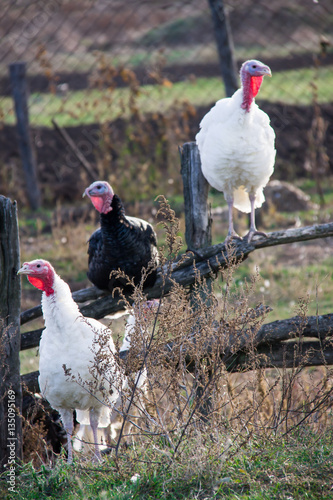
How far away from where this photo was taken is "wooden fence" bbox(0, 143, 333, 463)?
3.79 meters

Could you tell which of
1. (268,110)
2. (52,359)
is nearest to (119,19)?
(268,110)

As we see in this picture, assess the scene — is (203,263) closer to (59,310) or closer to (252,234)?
(252,234)

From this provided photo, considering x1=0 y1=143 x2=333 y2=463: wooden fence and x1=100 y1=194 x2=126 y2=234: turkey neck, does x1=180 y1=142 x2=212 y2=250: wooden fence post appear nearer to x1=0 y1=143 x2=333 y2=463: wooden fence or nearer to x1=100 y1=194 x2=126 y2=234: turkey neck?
x1=0 y1=143 x2=333 y2=463: wooden fence

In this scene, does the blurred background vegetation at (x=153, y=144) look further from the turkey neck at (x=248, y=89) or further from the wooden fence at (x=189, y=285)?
the turkey neck at (x=248, y=89)

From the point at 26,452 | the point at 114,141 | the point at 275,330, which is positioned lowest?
the point at 26,452

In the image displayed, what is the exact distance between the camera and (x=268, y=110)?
12781mm

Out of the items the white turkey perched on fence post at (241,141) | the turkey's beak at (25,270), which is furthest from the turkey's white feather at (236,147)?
the turkey's beak at (25,270)

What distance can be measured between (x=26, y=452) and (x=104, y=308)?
115cm

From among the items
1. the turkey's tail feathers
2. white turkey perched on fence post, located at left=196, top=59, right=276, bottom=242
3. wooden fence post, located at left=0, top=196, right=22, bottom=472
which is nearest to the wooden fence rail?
white turkey perched on fence post, located at left=196, top=59, right=276, bottom=242

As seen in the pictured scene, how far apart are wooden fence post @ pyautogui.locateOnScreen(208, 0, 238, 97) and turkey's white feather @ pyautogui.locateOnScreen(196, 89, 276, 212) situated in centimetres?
A: 360

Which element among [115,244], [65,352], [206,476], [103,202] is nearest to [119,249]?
[115,244]

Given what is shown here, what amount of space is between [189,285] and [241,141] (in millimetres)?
1137

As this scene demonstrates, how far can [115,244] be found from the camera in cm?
426

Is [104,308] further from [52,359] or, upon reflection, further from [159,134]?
[159,134]
